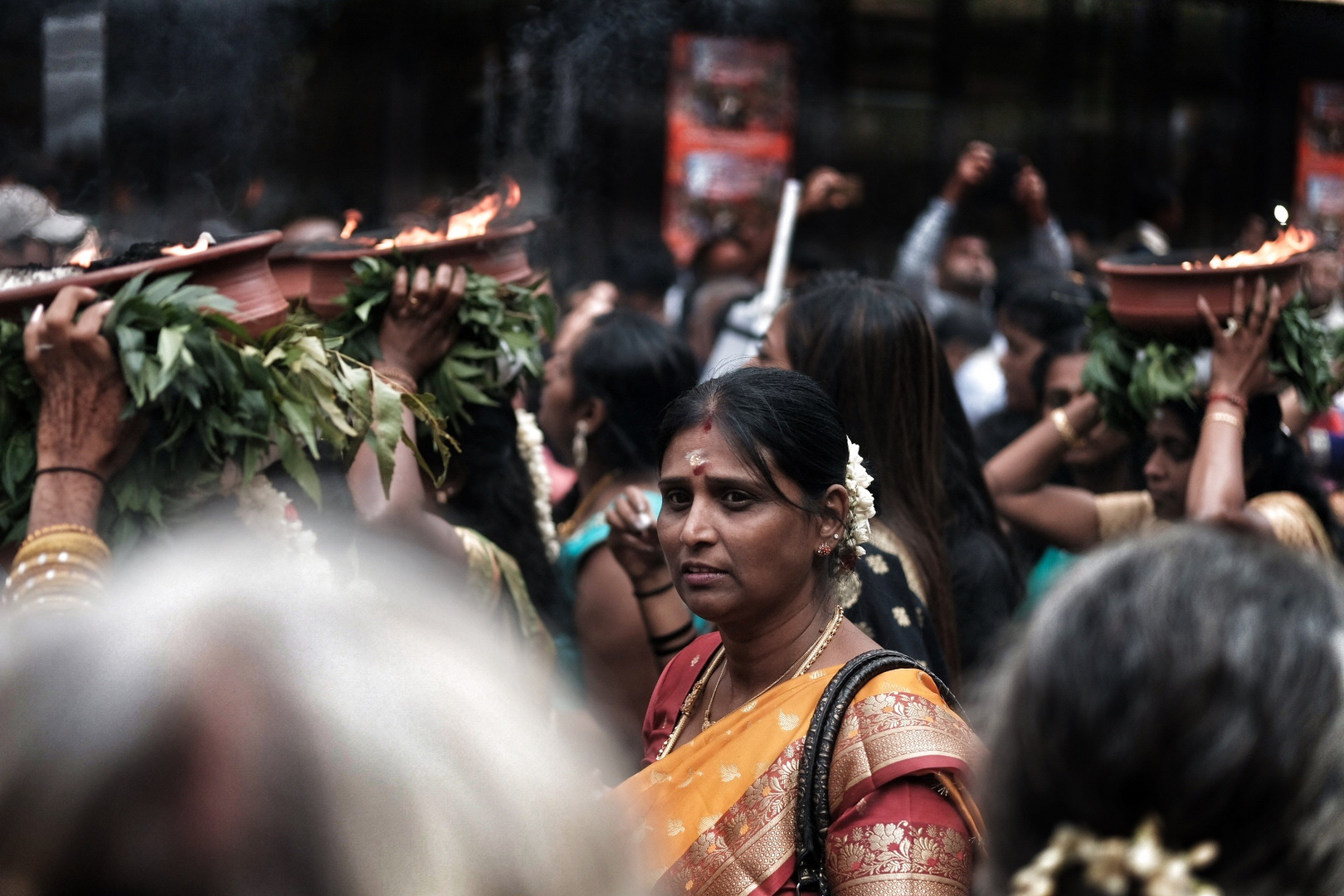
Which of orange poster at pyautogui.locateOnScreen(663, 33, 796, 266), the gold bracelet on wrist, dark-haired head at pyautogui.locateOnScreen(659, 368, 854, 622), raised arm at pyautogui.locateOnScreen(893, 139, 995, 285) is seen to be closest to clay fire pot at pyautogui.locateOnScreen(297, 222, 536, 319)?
the gold bracelet on wrist

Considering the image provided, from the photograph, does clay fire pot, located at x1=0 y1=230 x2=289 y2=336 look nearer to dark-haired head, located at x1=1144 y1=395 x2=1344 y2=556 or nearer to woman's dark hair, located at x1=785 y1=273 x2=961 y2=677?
woman's dark hair, located at x1=785 y1=273 x2=961 y2=677

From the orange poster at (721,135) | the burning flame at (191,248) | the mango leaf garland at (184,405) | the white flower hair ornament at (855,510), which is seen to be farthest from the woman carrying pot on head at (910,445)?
the orange poster at (721,135)

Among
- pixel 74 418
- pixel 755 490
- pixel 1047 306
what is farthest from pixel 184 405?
pixel 1047 306

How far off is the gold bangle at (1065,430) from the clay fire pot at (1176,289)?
581 millimetres

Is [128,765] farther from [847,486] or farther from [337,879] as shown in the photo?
[847,486]

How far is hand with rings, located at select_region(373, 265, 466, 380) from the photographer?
3.54 meters

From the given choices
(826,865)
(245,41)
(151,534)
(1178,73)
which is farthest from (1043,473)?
(1178,73)

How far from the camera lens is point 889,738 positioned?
2152mm

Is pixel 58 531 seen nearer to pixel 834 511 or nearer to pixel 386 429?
pixel 386 429

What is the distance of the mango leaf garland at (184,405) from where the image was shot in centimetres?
235

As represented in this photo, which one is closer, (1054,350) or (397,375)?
(397,375)

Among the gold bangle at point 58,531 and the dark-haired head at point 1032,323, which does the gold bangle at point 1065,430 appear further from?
the gold bangle at point 58,531

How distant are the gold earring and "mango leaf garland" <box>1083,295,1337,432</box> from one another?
5.29ft

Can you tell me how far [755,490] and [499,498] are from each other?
1.62m
